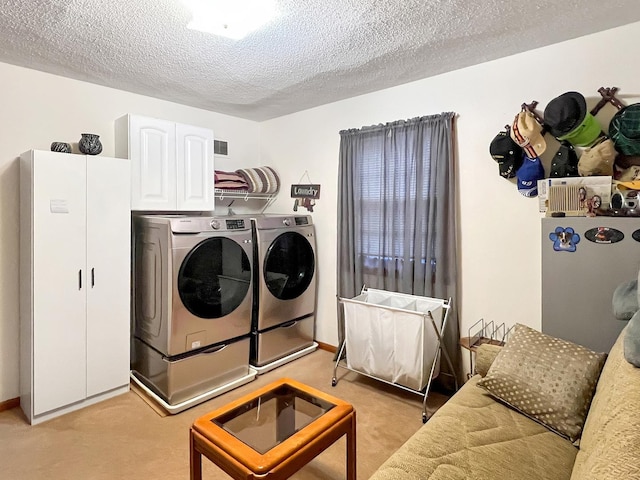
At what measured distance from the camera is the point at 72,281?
8.25ft

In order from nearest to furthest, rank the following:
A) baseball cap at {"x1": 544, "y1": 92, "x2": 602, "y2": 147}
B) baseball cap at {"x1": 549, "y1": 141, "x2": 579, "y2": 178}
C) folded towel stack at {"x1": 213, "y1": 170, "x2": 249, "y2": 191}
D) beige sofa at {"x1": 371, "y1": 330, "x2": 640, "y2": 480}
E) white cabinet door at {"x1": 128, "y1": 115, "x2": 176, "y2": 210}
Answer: beige sofa at {"x1": 371, "y1": 330, "x2": 640, "y2": 480}
baseball cap at {"x1": 544, "y1": 92, "x2": 602, "y2": 147}
baseball cap at {"x1": 549, "y1": 141, "x2": 579, "y2": 178}
white cabinet door at {"x1": 128, "y1": 115, "x2": 176, "y2": 210}
folded towel stack at {"x1": 213, "y1": 170, "x2": 249, "y2": 191}

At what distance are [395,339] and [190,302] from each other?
1.50 meters

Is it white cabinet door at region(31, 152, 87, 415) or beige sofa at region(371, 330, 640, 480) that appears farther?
white cabinet door at region(31, 152, 87, 415)

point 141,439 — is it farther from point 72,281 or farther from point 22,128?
point 22,128

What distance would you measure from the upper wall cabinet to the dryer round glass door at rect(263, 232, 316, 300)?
0.74 metres

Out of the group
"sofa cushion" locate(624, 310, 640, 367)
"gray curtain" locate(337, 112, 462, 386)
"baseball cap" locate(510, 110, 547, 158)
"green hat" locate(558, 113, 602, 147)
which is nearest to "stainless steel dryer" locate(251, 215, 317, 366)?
"gray curtain" locate(337, 112, 462, 386)

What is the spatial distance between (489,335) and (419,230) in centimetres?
92

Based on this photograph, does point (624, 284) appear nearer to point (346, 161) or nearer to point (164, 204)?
point (346, 161)

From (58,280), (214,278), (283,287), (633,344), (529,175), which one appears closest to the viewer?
(633,344)

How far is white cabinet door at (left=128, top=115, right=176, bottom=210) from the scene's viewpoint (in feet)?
9.45

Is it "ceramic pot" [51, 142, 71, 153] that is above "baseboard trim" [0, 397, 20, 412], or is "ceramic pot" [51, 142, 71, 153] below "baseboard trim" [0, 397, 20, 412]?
above

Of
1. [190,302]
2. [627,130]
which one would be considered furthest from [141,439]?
[627,130]

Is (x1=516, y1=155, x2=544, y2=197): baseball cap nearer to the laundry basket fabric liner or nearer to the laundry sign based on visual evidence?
the laundry basket fabric liner

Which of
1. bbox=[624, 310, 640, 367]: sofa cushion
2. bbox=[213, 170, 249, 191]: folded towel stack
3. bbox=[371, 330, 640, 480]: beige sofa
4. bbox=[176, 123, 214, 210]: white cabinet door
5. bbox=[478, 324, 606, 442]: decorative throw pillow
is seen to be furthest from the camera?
bbox=[213, 170, 249, 191]: folded towel stack
